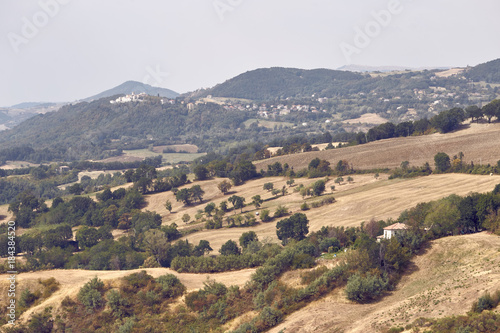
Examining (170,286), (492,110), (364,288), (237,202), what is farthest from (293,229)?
(492,110)

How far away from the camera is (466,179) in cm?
9888

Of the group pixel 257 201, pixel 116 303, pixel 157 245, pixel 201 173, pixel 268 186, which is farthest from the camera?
pixel 201 173

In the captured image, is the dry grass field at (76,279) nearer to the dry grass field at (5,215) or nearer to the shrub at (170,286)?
the shrub at (170,286)

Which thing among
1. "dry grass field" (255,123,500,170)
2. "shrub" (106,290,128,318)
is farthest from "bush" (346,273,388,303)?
"dry grass field" (255,123,500,170)

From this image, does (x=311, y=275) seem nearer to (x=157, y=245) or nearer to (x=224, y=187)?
(x=157, y=245)

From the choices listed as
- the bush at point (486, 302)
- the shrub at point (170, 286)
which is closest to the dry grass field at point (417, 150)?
the bush at point (486, 302)

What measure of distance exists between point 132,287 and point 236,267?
1419 centimetres

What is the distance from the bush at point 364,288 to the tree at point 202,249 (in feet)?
127

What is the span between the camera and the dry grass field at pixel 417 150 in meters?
118

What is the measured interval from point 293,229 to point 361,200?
67.3 feet

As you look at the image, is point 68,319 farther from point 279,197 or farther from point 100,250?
point 279,197

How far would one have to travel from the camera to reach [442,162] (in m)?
111

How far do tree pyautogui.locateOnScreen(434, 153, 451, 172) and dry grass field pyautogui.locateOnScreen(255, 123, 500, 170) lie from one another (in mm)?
4419

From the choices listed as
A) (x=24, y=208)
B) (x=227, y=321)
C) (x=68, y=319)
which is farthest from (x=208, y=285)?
(x=24, y=208)
